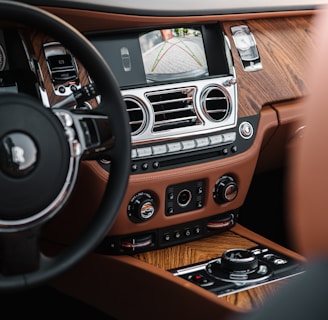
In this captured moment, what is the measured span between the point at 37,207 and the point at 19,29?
19.9 inches

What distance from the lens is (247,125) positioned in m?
2.15

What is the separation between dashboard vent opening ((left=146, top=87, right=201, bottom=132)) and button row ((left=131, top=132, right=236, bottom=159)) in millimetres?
42

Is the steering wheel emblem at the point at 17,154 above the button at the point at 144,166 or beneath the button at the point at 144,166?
above

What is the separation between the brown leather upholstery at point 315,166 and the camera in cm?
76

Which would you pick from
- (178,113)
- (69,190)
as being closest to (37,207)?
(69,190)

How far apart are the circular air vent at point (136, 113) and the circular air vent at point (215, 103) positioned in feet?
0.59

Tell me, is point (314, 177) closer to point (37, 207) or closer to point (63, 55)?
point (37, 207)

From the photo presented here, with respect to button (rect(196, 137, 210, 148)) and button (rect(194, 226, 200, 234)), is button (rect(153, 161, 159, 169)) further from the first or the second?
button (rect(194, 226, 200, 234))

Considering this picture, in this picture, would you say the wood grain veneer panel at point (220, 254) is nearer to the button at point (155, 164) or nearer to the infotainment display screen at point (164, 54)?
the button at point (155, 164)

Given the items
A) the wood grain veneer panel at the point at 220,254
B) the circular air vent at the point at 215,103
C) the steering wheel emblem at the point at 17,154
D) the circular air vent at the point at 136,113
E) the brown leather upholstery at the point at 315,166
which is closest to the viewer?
the brown leather upholstery at the point at 315,166

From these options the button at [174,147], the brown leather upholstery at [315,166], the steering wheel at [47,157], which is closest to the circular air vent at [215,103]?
the button at [174,147]

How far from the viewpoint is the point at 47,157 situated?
5.04ft

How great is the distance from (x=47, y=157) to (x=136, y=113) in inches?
18.0

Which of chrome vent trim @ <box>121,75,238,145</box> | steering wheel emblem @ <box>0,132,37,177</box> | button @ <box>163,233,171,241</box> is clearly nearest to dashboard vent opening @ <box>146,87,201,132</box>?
chrome vent trim @ <box>121,75,238,145</box>
